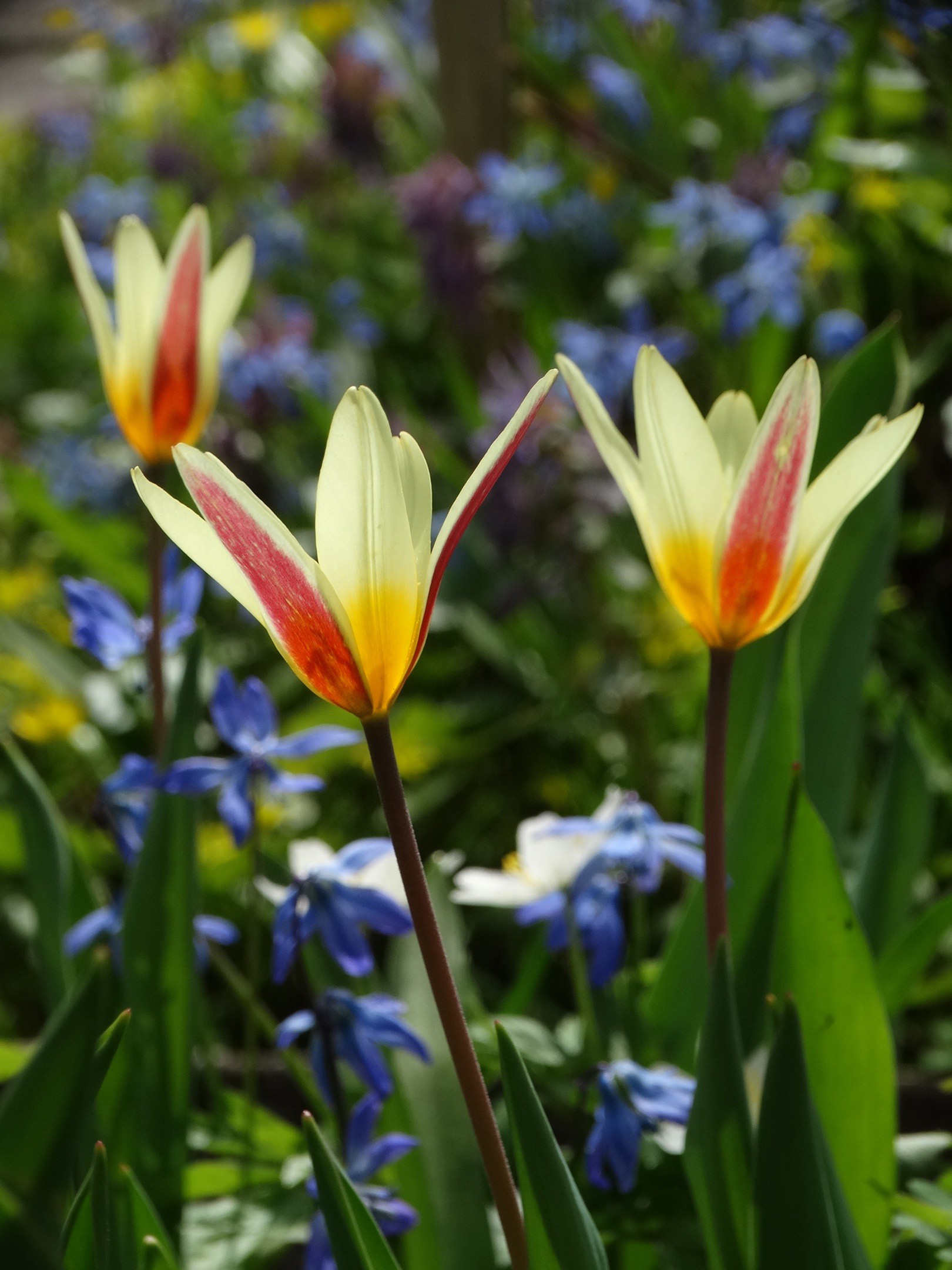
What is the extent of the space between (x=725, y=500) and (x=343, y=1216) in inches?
14.7

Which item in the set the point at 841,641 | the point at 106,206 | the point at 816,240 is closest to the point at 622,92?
the point at 816,240

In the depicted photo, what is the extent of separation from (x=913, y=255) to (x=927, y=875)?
1.22m

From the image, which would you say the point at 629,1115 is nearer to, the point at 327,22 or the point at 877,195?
the point at 877,195

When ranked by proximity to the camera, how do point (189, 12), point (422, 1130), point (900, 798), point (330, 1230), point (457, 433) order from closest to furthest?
1. point (330, 1230)
2. point (422, 1130)
3. point (900, 798)
4. point (457, 433)
5. point (189, 12)

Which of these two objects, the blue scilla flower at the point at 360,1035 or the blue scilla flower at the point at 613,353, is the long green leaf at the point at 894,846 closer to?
the blue scilla flower at the point at 360,1035

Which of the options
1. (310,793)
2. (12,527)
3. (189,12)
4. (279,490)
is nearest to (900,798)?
(310,793)

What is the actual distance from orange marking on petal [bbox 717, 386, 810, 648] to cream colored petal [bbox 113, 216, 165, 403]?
472 millimetres

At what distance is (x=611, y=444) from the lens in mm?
598

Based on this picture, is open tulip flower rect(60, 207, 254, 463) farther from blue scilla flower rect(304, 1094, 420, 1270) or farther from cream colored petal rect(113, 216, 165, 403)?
blue scilla flower rect(304, 1094, 420, 1270)

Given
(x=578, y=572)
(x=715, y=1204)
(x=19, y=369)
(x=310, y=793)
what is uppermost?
(x=19, y=369)

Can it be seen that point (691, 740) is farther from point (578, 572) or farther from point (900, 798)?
point (900, 798)

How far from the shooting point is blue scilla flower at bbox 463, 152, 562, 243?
7.84ft

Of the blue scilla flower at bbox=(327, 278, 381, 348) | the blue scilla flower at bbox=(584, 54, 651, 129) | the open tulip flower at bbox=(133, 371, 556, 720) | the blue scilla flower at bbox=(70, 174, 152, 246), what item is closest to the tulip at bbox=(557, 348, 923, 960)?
the open tulip flower at bbox=(133, 371, 556, 720)

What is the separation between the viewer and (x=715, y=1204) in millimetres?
645
